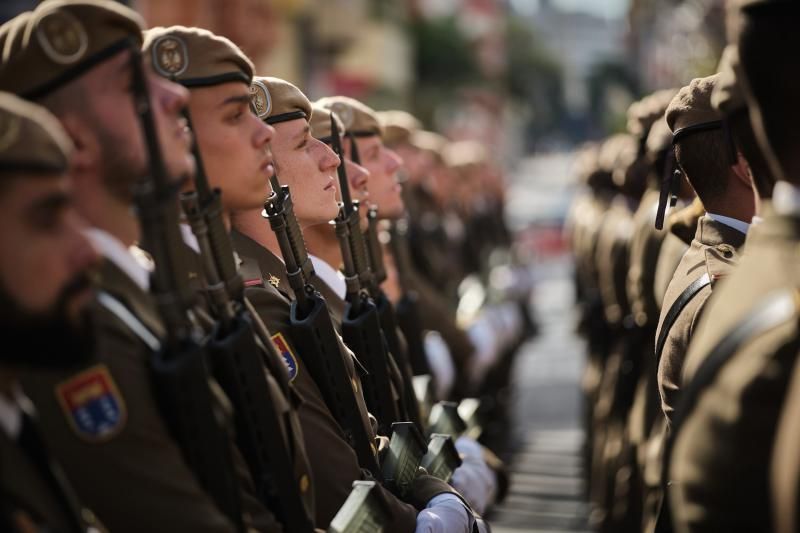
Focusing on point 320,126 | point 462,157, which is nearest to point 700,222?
point 320,126

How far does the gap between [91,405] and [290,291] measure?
1.53 metres

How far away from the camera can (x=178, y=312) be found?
261 cm

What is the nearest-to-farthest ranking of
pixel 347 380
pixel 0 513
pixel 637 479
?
pixel 0 513 → pixel 347 380 → pixel 637 479

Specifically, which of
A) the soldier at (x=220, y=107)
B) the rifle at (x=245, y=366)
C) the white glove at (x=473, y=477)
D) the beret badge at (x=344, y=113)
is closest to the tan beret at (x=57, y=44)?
the rifle at (x=245, y=366)

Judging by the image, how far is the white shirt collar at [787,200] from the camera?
231 centimetres

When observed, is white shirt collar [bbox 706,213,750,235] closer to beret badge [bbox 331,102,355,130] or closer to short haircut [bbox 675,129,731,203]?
short haircut [bbox 675,129,731,203]

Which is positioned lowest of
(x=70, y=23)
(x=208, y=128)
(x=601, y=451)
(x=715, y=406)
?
(x=601, y=451)

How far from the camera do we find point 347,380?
3.55 metres

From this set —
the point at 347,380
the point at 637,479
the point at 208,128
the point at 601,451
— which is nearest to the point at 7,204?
the point at 208,128

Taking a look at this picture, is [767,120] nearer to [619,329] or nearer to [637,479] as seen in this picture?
[637,479]

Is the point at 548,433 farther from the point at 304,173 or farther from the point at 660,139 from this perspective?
the point at 304,173

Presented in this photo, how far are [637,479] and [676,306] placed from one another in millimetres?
2792

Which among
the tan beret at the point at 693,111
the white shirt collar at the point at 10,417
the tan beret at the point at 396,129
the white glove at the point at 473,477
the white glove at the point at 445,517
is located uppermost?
A: the white shirt collar at the point at 10,417

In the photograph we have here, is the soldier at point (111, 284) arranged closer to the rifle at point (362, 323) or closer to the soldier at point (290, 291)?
the soldier at point (290, 291)
